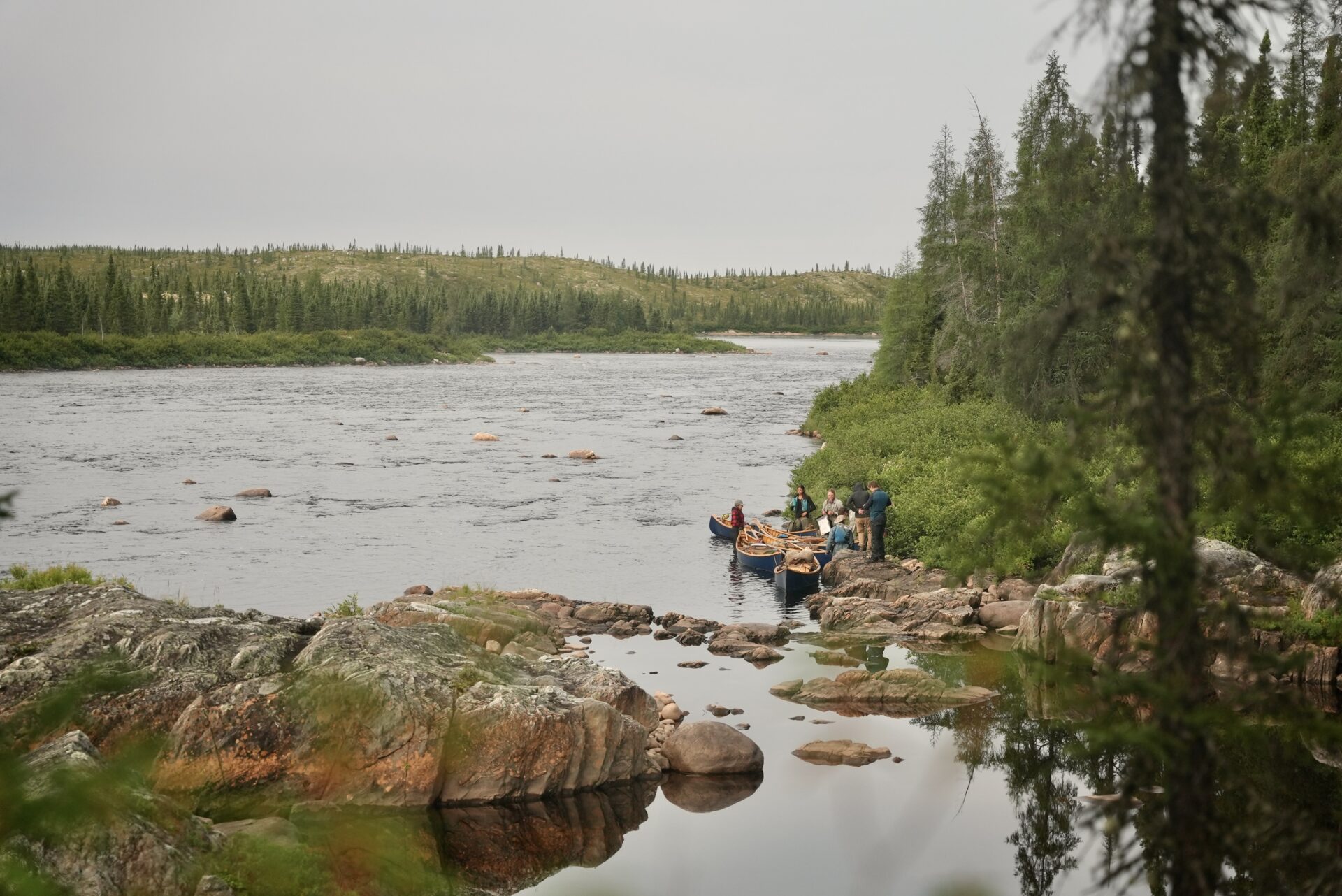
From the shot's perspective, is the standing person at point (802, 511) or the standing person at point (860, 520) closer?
the standing person at point (860, 520)

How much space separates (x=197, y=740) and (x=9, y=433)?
49.5 metres

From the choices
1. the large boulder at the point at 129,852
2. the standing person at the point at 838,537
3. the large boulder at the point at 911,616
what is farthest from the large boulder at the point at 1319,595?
the large boulder at the point at 129,852

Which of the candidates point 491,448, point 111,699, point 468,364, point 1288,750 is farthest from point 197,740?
point 468,364

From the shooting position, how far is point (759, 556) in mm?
32219

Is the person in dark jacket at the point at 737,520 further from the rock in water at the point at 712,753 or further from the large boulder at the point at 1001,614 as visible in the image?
the rock in water at the point at 712,753

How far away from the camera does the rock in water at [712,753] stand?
56.8 feet

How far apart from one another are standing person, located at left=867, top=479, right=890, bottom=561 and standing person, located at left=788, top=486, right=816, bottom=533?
3914 millimetres

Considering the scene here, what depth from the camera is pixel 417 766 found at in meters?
15.3

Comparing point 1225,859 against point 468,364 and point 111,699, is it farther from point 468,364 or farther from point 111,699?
point 468,364

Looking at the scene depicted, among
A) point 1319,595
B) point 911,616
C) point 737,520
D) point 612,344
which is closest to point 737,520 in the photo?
point 737,520

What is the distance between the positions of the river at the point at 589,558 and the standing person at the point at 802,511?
2.62 meters

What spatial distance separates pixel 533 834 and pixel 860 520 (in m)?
18.5

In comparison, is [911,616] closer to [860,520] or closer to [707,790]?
[860,520]

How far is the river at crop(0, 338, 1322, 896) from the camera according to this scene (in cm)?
1469
